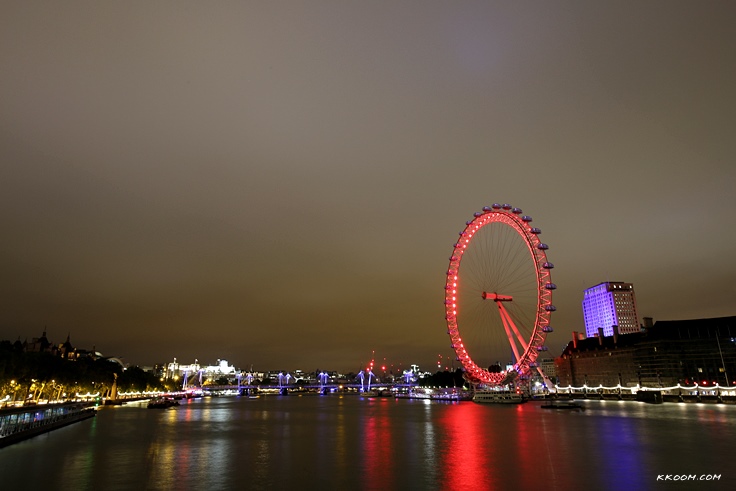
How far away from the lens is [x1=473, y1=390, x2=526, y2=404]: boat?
354ft

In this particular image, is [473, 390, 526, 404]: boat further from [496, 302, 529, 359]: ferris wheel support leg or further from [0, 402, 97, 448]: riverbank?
[0, 402, 97, 448]: riverbank

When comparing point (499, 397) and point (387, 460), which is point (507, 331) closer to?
point (499, 397)

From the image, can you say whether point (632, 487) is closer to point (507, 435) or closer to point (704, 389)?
point (507, 435)

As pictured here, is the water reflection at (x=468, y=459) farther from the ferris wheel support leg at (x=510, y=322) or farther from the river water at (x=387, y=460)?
the ferris wheel support leg at (x=510, y=322)

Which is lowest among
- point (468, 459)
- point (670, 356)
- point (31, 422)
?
point (468, 459)

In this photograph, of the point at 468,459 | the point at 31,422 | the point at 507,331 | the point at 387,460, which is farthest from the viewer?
the point at 507,331

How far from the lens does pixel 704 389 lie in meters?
103

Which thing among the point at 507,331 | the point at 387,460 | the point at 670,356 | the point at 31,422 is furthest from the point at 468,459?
the point at 670,356

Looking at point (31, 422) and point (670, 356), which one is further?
point (670, 356)

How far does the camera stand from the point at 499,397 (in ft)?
364

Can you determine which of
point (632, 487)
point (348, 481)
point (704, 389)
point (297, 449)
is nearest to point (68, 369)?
point (297, 449)

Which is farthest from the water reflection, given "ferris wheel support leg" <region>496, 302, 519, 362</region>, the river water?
"ferris wheel support leg" <region>496, 302, 519, 362</region>

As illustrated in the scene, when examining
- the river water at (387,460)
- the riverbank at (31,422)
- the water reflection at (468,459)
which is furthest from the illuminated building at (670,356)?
the riverbank at (31,422)

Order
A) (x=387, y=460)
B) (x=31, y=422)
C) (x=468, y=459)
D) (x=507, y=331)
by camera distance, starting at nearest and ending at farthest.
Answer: (x=468, y=459) < (x=387, y=460) < (x=31, y=422) < (x=507, y=331)
